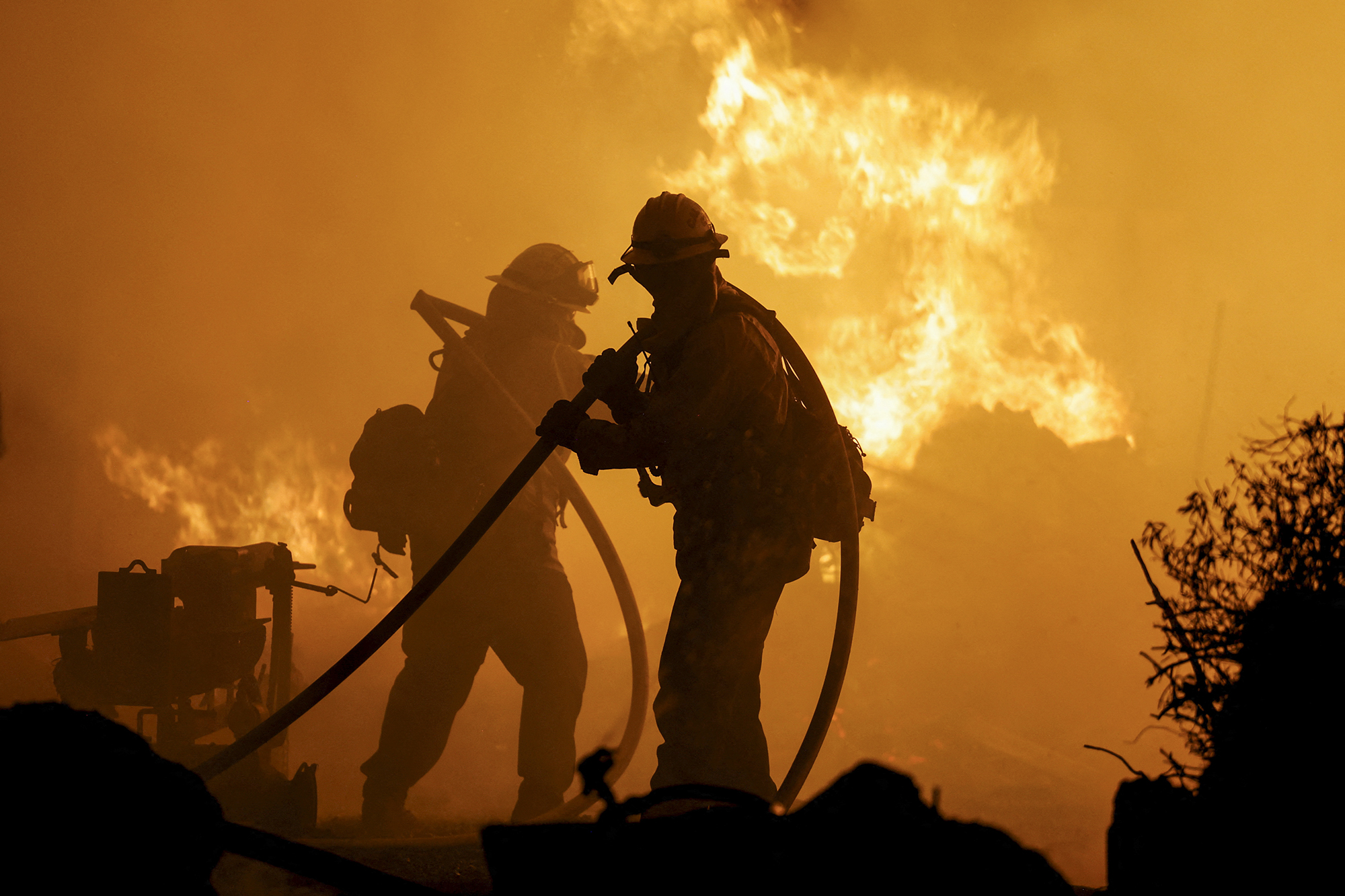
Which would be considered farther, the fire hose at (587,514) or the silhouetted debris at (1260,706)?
the fire hose at (587,514)

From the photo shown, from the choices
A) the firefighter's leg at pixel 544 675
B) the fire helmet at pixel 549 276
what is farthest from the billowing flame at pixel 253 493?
the firefighter's leg at pixel 544 675

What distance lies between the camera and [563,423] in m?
3.77

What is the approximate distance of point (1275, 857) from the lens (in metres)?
1.97

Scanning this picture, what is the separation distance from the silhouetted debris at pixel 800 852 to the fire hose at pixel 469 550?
6.11ft

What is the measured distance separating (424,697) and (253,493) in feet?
29.0

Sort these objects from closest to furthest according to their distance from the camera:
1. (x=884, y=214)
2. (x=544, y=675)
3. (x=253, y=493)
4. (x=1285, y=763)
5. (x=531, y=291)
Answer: (x=1285, y=763), (x=544, y=675), (x=531, y=291), (x=253, y=493), (x=884, y=214)

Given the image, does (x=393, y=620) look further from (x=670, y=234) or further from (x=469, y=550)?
(x=670, y=234)

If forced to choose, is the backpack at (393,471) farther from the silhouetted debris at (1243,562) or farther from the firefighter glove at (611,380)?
the silhouetted debris at (1243,562)

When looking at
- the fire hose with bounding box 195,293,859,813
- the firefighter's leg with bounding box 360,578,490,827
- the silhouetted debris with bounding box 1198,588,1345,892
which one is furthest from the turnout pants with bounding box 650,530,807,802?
the firefighter's leg with bounding box 360,578,490,827

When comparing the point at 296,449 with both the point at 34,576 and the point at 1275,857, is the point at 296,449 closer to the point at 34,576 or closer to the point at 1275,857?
the point at 34,576

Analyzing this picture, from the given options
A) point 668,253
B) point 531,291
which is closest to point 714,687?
point 668,253

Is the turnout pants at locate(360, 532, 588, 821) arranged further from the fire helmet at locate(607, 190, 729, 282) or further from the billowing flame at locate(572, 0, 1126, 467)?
the billowing flame at locate(572, 0, 1126, 467)

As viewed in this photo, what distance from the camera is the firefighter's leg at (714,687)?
3504 millimetres

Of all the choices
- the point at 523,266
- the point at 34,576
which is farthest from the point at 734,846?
the point at 34,576
